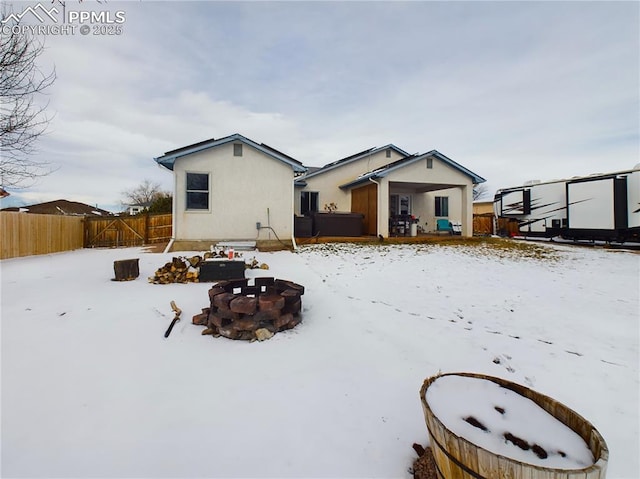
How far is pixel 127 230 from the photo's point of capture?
16.0m

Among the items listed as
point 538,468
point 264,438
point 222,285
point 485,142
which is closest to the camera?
point 538,468

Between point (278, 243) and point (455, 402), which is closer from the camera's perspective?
point (455, 402)

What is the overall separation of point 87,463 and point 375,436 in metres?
1.96

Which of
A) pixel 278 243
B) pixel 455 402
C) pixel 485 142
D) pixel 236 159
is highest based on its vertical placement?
pixel 485 142

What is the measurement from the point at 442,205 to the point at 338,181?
645 cm

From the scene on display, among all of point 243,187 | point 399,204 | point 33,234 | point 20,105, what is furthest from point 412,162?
point 33,234

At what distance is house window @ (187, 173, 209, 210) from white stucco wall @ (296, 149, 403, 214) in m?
5.51

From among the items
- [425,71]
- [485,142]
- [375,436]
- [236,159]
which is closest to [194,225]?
[236,159]

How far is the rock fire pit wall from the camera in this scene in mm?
3576

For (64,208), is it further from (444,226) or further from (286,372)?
(286,372)

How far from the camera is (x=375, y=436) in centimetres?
209

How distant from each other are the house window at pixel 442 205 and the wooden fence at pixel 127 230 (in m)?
15.5

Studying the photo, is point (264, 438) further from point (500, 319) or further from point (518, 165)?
point (518, 165)

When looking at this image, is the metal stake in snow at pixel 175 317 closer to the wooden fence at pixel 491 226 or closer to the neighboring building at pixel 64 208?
the wooden fence at pixel 491 226
